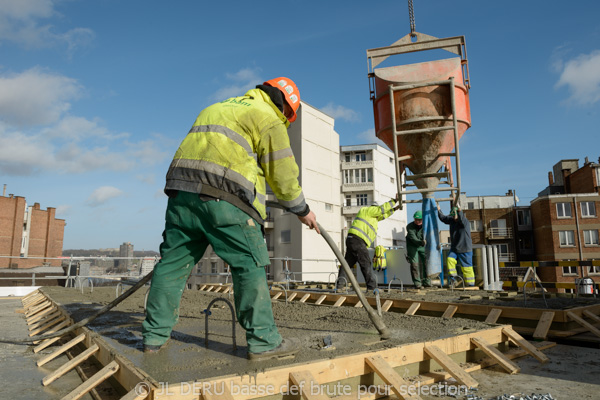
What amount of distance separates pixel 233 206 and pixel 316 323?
2.17 meters

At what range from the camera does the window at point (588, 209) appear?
132ft

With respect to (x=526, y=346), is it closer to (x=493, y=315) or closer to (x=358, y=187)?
(x=493, y=315)

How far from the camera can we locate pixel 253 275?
9.01ft

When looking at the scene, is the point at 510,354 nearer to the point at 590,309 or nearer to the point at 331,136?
the point at 590,309

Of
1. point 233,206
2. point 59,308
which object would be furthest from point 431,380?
point 59,308

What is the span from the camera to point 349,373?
2680mm

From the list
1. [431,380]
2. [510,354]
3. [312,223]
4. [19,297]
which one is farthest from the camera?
A: [19,297]

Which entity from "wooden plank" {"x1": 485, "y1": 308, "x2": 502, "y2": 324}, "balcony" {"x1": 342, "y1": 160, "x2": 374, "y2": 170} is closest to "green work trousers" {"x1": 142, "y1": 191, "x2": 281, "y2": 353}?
"wooden plank" {"x1": 485, "y1": 308, "x2": 502, "y2": 324}

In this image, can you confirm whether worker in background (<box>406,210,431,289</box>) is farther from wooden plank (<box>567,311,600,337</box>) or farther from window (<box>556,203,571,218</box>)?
window (<box>556,203,571,218</box>)

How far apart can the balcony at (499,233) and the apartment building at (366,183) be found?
13.5 metres

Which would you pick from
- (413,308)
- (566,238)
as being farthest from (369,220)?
(566,238)

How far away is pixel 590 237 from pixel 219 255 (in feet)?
157

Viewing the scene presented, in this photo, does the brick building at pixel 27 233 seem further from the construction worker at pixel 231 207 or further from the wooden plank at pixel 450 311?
the construction worker at pixel 231 207

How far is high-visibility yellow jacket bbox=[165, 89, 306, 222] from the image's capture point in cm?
282
